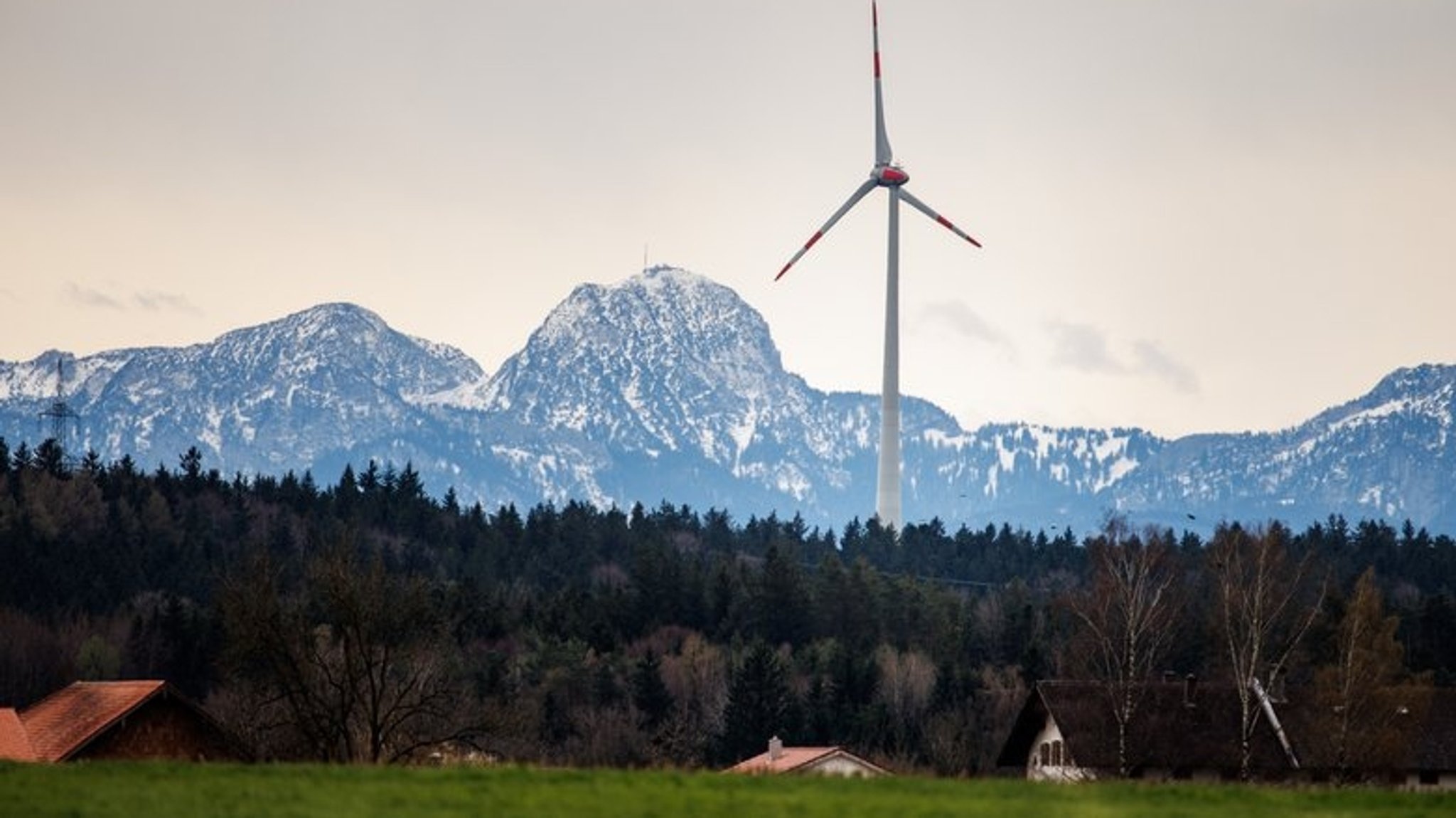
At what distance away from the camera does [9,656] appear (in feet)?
541

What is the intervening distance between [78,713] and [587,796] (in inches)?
1535

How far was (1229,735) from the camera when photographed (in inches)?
3831

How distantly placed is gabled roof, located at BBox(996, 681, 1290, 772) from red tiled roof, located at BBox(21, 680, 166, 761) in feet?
110

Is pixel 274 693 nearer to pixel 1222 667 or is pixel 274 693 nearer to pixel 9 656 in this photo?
pixel 1222 667

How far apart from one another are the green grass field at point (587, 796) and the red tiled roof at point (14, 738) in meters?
26.1

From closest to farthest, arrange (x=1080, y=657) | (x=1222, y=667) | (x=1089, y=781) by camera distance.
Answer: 1. (x=1089, y=781)
2. (x=1080, y=657)
3. (x=1222, y=667)

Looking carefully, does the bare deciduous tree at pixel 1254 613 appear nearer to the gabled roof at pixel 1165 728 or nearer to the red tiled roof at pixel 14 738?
the gabled roof at pixel 1165 728

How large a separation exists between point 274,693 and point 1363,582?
47.9 metres

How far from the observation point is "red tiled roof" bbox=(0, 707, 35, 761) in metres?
74.1

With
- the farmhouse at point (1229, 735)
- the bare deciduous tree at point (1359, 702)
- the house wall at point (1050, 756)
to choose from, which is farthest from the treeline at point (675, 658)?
the farmhouse at point (1229, 735)

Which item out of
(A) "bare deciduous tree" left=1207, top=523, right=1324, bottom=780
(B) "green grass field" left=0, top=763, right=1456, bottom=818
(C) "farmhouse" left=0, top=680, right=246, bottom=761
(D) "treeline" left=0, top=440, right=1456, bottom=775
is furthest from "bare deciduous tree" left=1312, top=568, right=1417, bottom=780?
(B) "green grass field" left=0, top=763, right=1456, bottom=818

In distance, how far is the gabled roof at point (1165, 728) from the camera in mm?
95250

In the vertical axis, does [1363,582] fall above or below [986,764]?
above

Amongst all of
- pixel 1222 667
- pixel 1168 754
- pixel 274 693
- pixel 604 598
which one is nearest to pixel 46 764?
pixel 274 693
